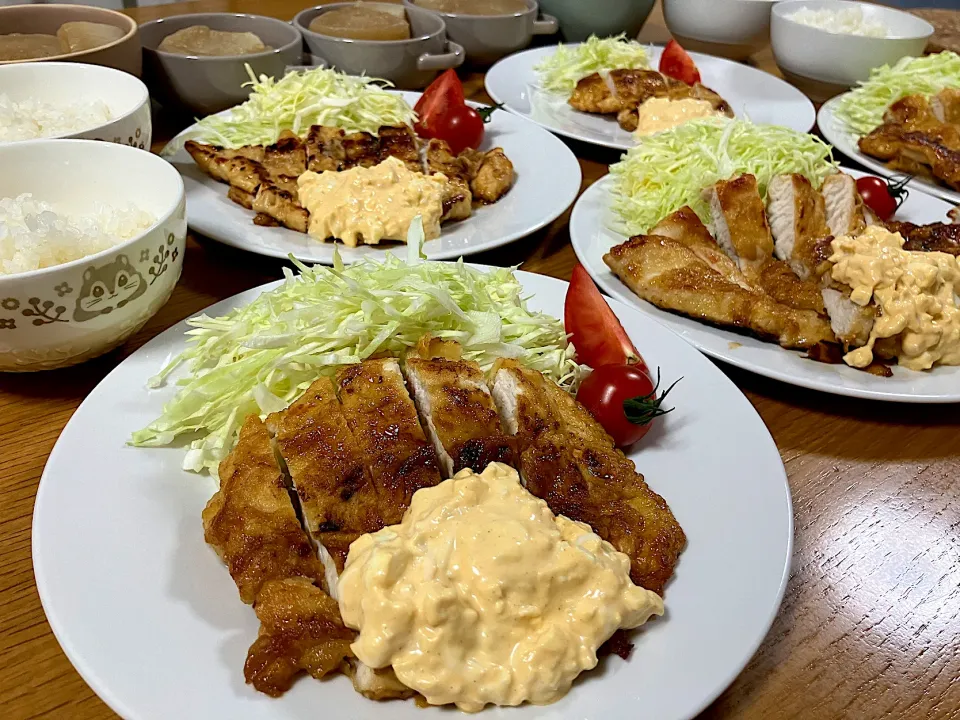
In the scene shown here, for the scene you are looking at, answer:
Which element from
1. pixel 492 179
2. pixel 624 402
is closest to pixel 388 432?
pixel 624 402

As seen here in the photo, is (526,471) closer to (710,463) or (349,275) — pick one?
(710,463)

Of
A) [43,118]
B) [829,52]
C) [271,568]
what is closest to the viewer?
[271,568]

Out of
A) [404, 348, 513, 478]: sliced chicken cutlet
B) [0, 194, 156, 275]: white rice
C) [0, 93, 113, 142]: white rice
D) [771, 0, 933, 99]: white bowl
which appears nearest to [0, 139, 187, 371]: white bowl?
[0, 194, 156, 275]: white rice

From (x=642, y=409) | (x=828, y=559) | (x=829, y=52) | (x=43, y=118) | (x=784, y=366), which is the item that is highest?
(x=829, y=52)

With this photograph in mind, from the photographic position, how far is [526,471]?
1.82 meters

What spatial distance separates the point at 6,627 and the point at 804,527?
1.96 metres

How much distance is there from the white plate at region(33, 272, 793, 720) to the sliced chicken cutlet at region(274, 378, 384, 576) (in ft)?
0.77

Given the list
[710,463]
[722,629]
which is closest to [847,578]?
[710,463]

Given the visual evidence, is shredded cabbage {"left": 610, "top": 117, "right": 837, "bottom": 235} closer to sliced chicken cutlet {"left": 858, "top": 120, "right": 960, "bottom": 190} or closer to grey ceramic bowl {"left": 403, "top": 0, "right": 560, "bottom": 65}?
sliced chicken cutlet {"left": 858, "top": 120, "right": 960, "bottom": 190}

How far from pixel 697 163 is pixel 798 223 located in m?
0.67

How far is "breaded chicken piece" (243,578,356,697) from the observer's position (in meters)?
1.43

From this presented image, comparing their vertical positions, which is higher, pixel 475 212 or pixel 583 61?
pixel 583 61

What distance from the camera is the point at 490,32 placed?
15.9 feet

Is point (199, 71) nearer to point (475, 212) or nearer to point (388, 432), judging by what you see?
point (475, 212)
